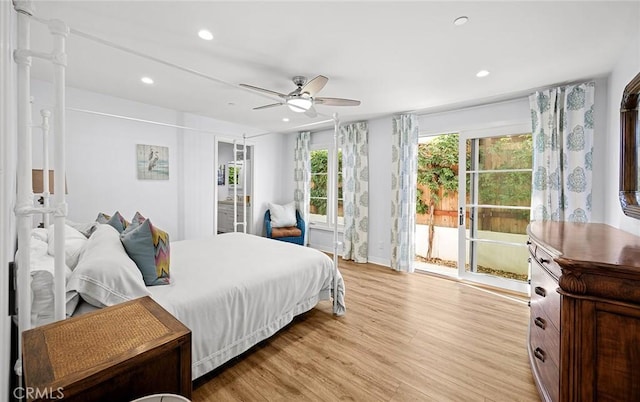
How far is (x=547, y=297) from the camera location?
59.6 inches

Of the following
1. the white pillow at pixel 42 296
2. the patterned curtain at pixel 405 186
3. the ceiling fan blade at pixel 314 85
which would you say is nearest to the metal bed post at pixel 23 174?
the white pillow at pixel 42 296

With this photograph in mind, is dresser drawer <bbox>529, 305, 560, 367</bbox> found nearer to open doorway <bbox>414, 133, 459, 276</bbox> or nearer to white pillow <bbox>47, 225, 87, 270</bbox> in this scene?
white pillow <bbox>47, 225, 87, 270</bbox>

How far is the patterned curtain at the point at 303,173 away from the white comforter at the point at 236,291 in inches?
103

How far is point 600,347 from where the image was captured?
3.79 feet

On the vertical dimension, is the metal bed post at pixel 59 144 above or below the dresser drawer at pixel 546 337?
above

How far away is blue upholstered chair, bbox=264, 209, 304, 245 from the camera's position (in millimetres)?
5281

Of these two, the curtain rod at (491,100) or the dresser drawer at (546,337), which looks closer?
the dresser drawer at (546,337)

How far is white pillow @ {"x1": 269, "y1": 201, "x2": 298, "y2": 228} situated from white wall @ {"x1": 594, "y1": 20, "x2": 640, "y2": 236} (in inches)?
176

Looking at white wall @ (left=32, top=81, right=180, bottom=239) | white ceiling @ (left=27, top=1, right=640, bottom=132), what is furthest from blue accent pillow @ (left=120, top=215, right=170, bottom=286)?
white wall @ (left=32, top=81, right=180, bottom=239)

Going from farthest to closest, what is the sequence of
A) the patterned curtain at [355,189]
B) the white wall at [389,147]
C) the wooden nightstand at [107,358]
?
the patterned curtain at [355,189] < the white wall at [389,147] < the wooden nightstand at [107,358]

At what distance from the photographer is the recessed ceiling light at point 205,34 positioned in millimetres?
2096

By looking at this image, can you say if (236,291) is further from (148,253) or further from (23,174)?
(23,174)

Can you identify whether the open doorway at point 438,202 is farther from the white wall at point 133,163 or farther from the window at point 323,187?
the white wall at point 133,163

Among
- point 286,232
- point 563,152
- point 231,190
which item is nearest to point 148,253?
point 286,232
